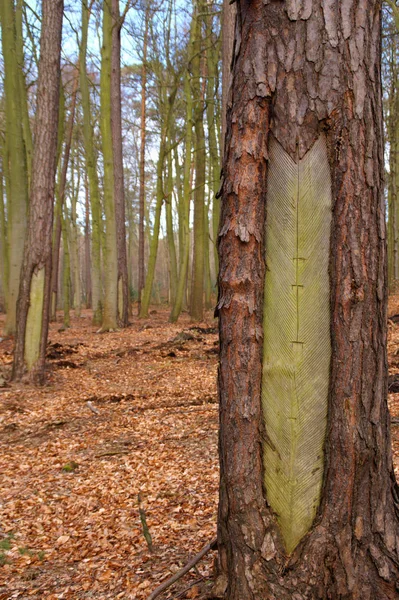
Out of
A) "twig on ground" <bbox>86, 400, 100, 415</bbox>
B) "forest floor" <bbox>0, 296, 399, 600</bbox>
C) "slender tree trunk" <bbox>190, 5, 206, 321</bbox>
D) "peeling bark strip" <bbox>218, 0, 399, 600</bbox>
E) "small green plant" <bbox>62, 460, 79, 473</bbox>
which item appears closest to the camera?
"peeling bark strip" <bbox>218, 0, 399, 600</bbox>

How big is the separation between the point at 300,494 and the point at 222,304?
79cm

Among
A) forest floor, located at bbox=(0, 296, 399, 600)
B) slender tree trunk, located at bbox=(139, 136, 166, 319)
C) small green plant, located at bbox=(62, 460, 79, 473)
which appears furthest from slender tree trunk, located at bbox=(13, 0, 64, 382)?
slender tree trunk, located at bbox=(139, 136, 166, 319)

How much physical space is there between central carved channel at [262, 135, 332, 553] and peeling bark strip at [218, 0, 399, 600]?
35mm

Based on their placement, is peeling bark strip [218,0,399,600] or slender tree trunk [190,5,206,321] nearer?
peeling bark strip [218,0,399,600]

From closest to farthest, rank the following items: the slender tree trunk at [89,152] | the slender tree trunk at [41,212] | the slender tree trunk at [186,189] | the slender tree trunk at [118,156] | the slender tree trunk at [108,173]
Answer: the slender tree trunk at [41,212] < the slender tree trunk at [108,173] < the slender tree trunk at [118,156] < the slender tree trunk at [186,189] < the slender tree trunk at [89,152]

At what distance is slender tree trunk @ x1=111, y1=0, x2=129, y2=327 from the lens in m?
12.7

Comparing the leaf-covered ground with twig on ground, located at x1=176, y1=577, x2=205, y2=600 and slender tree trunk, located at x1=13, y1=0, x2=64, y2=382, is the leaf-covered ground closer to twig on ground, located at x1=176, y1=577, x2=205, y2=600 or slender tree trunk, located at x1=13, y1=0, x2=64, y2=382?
twig on ground, located at x1=176, y1=577, x2=205, y2=600

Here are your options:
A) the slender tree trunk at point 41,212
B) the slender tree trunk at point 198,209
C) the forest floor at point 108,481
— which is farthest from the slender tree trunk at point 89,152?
the forest floor at point 108,481

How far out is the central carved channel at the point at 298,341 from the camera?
1.78 m

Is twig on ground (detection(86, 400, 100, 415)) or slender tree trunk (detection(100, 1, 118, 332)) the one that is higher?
slender tree trunk (detection(100, 1, 118, 332))

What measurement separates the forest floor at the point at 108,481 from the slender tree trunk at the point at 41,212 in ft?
2.35

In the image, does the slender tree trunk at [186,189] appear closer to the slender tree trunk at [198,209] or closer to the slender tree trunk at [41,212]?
the slender tree trunk at [198,209]

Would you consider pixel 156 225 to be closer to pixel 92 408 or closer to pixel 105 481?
pixel 92 408

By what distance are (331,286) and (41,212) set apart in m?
5.80
